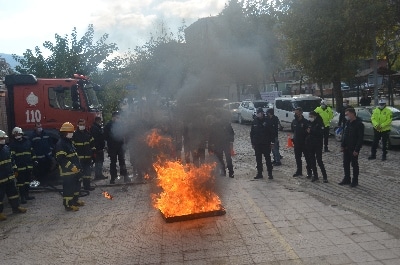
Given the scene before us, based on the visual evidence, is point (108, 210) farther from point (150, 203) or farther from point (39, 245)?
point (39, 245)

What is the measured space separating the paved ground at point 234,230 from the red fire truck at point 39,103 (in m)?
2.85

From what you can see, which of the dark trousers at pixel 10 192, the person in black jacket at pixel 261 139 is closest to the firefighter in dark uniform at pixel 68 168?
the dark trousers at pixel 10 192

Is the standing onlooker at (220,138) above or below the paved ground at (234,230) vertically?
above

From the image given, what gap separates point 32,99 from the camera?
11875 millimetres

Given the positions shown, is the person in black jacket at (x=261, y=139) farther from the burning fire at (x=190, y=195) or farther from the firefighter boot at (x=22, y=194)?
the firefighter boot at (x=22, y=194)

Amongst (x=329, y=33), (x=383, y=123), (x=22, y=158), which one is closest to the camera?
(x=22, y=158)

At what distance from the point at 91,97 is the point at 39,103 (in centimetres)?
166

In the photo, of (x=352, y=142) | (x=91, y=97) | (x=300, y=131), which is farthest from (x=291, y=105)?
(x=352, y=142)

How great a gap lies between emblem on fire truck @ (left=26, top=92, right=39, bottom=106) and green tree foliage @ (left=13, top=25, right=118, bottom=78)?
243 inches

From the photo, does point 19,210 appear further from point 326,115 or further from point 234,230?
point 326,115

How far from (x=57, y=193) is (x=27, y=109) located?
2.81 m

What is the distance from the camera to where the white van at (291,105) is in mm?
21000

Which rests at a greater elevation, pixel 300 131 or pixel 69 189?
pixel 300 131

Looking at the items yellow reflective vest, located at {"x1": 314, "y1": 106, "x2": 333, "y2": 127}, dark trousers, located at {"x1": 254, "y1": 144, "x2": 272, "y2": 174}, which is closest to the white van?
yellow reflective vest, located at {"x1": 314, "y1": 106, "x2": 333, "y2": 127}
